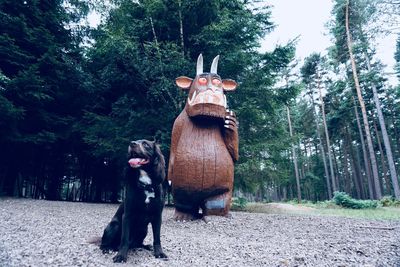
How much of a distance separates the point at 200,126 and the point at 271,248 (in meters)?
3.01

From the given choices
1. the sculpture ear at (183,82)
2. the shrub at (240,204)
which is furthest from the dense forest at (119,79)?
the sculpture ear at (183,82)

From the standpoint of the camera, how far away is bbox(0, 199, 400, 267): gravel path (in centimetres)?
331

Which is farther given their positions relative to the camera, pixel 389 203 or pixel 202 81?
pixel 389 203

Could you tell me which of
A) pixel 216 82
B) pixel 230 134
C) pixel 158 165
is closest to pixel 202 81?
pixel 216 82

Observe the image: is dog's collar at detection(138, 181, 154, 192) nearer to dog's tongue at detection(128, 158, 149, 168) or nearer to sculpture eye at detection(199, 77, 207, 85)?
dog's tongue at detection(128, 158, 149, 168)

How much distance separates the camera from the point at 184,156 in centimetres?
604

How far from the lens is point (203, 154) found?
6.04 m

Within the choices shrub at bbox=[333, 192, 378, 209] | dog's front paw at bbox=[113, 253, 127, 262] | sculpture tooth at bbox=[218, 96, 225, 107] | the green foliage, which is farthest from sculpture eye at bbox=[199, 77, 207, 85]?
shrub at bbox=[333, 192, 378, 209]

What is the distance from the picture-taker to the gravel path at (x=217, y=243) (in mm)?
3314

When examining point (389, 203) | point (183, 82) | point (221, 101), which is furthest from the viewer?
point (389, 203)

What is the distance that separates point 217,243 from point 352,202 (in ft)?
34.0

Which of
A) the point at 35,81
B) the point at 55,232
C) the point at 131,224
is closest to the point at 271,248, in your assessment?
the point at 131,224

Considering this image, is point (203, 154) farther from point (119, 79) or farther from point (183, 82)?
point (119, 79)

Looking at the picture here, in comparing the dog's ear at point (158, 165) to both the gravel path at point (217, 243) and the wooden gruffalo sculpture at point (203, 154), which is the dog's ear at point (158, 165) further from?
the wooden gruffalo sculpture at point (203, 154)
